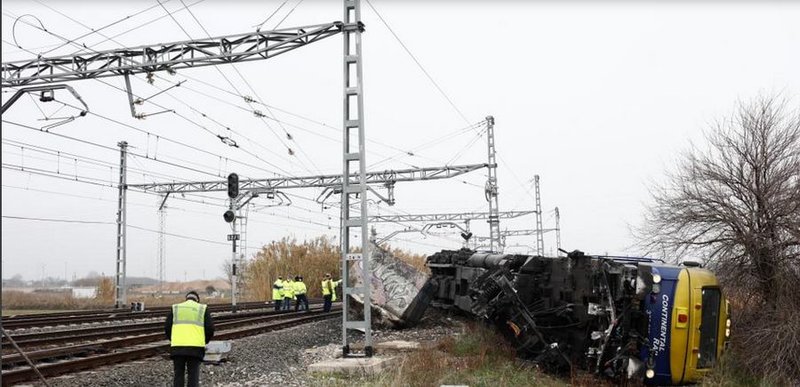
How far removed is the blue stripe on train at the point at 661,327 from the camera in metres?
9.84

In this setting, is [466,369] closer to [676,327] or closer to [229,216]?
[676,327]

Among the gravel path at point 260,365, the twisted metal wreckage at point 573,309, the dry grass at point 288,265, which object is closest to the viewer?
the twisted metal wreckage at point 573,309

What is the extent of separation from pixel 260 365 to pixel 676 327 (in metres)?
6.88

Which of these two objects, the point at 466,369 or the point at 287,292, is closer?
the point at 466,369

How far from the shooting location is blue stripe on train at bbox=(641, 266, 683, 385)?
9844mm

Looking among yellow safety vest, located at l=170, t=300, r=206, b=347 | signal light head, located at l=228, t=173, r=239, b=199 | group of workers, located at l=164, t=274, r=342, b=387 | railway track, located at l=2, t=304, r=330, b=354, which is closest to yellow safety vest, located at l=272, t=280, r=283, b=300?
railway track, located at l=2, t=304, r=330, b=354

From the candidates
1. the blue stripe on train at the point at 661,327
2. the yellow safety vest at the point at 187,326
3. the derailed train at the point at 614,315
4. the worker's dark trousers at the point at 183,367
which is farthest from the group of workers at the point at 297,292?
the blue stripe on train at the point at 661,327

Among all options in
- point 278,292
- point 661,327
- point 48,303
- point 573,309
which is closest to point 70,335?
point 278,292

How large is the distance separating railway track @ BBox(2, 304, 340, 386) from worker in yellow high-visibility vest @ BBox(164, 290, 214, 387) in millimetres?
2830

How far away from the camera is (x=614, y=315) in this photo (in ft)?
33.2

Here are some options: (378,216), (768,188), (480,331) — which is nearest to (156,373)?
(480,331)

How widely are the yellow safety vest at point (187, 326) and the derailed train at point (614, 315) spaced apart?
15.9 feet

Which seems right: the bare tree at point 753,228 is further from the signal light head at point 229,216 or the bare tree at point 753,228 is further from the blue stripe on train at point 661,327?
the signal light head at point 229,216

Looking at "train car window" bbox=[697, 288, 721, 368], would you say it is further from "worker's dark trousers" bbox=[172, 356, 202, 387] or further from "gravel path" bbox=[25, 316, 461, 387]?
"worker's dark trousers" bbox=[172, 356, 202, 387]
